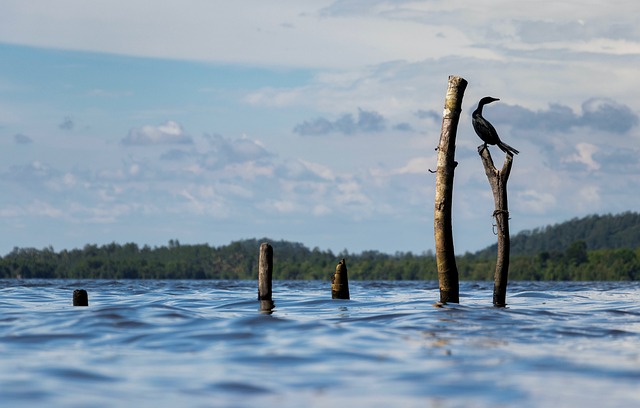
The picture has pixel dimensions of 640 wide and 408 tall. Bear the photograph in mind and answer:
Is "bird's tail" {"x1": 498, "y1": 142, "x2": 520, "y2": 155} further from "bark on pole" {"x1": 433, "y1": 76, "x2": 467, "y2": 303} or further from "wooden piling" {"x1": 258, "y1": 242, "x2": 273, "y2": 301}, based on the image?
"wooden piling" {"x1": 258, "y1": 242, "x2": 273, "y2": 301}

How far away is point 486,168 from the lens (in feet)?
84.9

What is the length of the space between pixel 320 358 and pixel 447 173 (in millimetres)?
9048

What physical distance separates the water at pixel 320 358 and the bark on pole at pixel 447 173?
160 cm

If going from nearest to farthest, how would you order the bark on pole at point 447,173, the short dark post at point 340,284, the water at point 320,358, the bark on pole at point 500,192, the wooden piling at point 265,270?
the water at point 320,358 < the bark on pole at point 447,173 < the bark on pole at point 500,192 < the wooden piling at point 265,270 < the short dark post at point 340,284

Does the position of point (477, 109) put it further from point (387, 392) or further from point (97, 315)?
point (387, 392)

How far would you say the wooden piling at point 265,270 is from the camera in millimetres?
28250

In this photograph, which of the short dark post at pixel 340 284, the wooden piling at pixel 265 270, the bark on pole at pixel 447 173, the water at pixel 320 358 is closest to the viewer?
the water at pixel 320 358

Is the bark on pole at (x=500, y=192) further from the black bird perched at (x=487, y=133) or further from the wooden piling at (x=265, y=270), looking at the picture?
the wooden piling at (x=265, y=270)

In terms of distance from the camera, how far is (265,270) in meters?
28.5

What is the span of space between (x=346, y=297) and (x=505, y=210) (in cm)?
768

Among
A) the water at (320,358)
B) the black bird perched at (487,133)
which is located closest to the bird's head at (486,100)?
the black bird perched at (487,133)

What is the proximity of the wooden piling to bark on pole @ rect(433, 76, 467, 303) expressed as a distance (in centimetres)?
550

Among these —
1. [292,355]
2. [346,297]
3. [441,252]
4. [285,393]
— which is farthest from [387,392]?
[346,297]

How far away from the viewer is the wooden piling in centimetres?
2825
